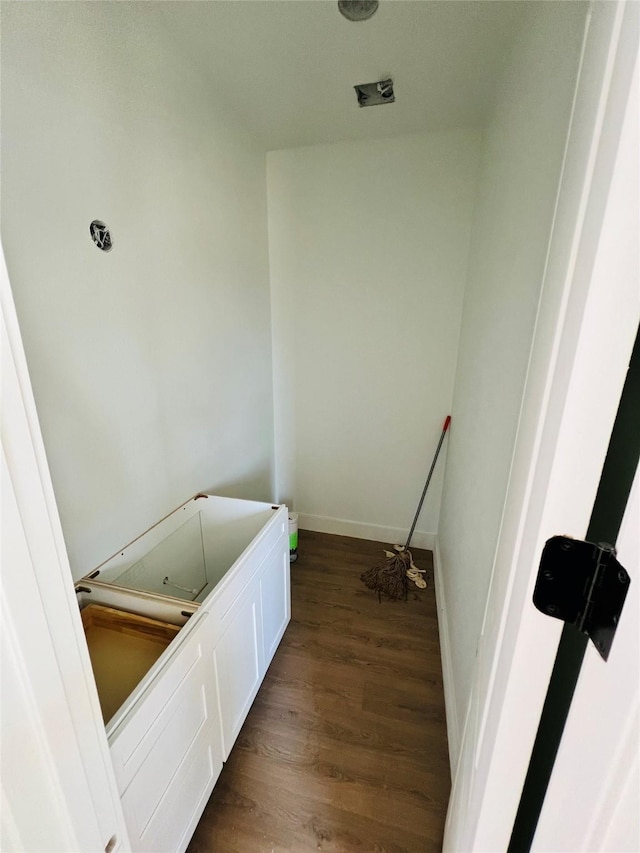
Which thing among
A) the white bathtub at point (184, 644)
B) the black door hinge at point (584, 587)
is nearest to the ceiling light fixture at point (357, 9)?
the black door hinge at point (584, 587)

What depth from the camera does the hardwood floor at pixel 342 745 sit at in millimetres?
1179

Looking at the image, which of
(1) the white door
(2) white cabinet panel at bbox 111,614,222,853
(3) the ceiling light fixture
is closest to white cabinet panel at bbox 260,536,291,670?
(2) white cabinet panel at bbox 111,614,222,853

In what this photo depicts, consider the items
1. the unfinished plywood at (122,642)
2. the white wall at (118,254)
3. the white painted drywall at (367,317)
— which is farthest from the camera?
the white painted drywall at (367,317)

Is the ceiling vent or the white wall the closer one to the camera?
the white wall

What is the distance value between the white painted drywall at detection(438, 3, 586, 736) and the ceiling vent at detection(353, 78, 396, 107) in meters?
0.48

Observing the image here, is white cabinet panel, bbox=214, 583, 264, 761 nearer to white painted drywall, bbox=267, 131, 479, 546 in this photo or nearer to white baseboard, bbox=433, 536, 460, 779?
white baseboard, bbox=433, 536, 460, 779

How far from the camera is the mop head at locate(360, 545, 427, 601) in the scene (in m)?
2.21

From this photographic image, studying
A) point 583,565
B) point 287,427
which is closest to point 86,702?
point 583,565

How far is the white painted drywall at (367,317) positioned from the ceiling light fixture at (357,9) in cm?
87

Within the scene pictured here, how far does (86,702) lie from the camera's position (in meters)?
0.58

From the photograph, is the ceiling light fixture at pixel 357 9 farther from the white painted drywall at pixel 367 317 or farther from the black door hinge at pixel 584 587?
the black door hinge at pixel 584 587

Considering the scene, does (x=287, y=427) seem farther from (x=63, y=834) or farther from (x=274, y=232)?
(x=63, y=834)

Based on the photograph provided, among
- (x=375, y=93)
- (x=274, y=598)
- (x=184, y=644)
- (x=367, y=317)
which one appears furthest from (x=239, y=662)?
(x=375, y=93)

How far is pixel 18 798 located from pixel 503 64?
8.11 feet
